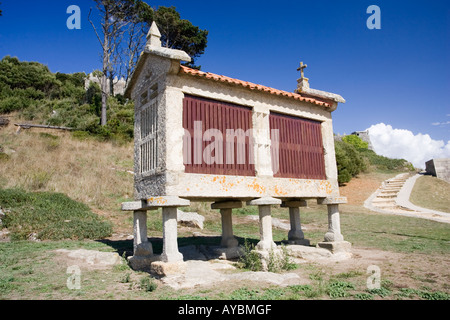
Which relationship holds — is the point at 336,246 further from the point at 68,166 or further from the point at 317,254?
the point at 68,166

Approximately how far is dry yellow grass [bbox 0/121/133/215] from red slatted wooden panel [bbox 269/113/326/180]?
912cm

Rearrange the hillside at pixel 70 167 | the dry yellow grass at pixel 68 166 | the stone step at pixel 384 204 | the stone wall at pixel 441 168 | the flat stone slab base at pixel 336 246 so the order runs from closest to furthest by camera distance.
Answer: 1. the flat stone slab base at pixel 336 246
2. the hillside at pixel 70 167
3. the dry yellow grass at pixel 68 166
4. the stone step at pixel 384 204
5. the stone wall at pixel 441 168

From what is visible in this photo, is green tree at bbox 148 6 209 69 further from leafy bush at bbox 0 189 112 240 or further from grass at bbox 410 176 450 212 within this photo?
grass at bbox 410 176 450 212

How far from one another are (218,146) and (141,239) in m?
3.22

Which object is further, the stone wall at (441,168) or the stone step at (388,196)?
A: the stone wall at (441,168)

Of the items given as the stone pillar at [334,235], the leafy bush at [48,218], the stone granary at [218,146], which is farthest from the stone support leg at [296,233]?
the leafy bush at [48,218]

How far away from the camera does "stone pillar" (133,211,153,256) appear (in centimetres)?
757

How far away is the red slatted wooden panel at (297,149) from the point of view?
27.1ft

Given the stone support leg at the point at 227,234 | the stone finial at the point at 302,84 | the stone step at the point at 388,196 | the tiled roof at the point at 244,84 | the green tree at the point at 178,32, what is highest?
the green tree at the point at 178,32

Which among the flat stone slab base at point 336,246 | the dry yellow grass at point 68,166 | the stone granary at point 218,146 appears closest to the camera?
the stone granary at point 218,146

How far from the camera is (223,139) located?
733 centimetres

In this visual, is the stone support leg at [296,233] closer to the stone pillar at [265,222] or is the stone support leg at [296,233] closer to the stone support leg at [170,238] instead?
the stone pillar at [265,222]

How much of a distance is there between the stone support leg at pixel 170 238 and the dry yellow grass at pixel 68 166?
849cm
